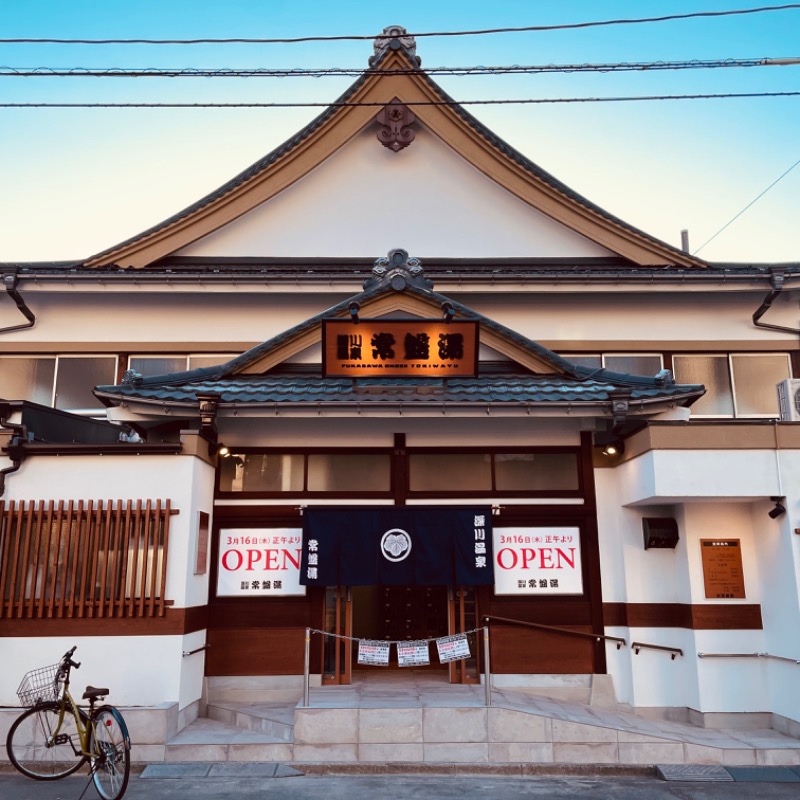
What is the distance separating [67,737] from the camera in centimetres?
795

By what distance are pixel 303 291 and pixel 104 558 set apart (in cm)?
569

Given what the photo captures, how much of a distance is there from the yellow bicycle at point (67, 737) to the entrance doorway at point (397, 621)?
2.97 metres

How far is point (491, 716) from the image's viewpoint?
872cm

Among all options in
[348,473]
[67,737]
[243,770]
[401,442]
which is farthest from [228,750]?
[401,442]

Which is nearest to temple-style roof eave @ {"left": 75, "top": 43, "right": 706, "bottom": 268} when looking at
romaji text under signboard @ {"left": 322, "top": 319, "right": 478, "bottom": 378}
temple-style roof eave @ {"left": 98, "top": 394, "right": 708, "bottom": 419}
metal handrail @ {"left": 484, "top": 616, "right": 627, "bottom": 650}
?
temple-style roof eave @ {"left": 98, "top": 394, "right": 708, "bottom": 419}

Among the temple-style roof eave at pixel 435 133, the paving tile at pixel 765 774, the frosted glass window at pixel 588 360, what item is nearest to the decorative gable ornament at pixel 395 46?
the temple-style roof eave at pixel 435 133

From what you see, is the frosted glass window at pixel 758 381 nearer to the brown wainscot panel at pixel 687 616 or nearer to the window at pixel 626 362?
the window at pixel 626 362

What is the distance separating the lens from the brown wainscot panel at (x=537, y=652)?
1056 cm

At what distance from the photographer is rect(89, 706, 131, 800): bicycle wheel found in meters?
7.17

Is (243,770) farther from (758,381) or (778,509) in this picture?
(758,381)

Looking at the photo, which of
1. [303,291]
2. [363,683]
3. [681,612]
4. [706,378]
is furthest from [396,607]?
[706,378]

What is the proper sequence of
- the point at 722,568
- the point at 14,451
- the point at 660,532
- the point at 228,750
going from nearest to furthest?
the point at 228,750, the point at 14,451, the point at 722,568, the point at 660,532

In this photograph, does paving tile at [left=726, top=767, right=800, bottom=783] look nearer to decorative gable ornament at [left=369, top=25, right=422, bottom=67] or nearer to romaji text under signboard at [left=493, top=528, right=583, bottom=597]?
romaji text under signboard at [left=493, top=528, right=583, bottom=597]

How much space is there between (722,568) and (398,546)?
4.53m
